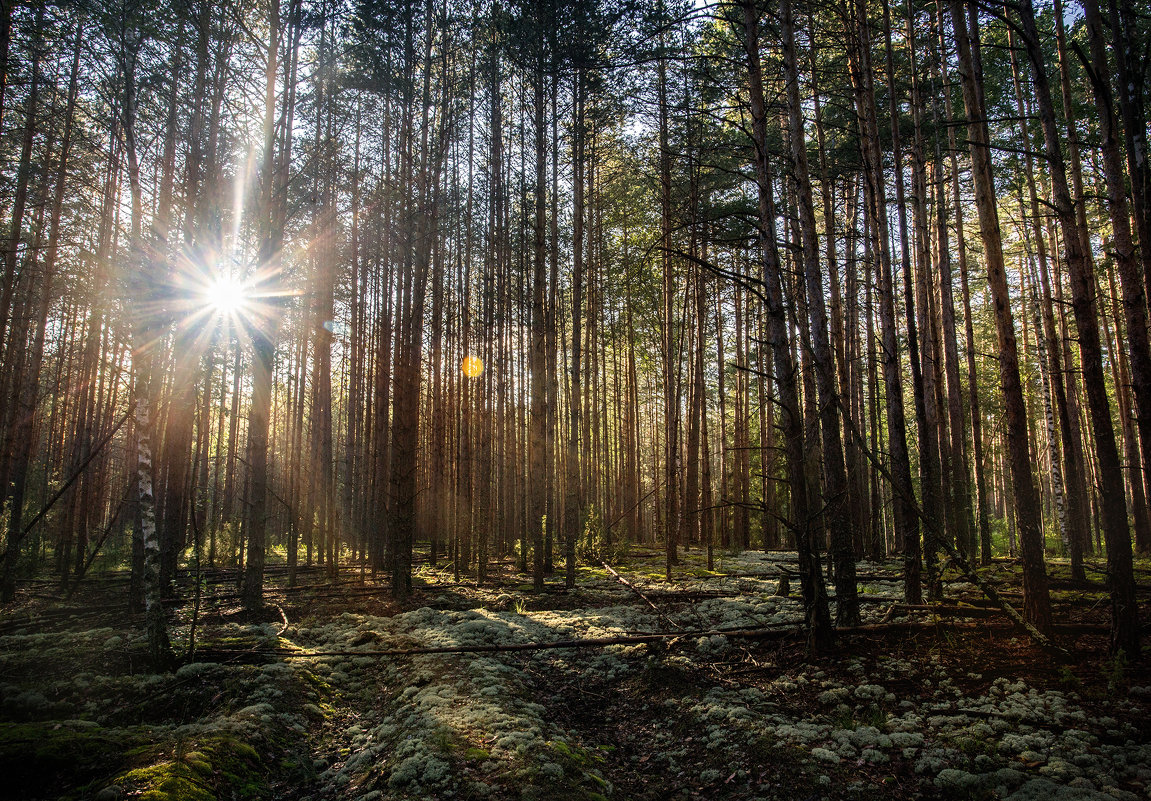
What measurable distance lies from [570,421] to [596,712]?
7838mm

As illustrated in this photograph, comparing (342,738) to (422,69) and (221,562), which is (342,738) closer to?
(422,69)

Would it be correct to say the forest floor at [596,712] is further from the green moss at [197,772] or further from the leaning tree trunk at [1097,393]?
the leaning tree trunk at [1097,393]

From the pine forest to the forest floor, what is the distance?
4 cm

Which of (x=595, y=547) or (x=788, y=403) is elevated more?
(x=788, y=403)

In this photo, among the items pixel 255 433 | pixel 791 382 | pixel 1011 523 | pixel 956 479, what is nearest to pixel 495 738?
pixel 791 382

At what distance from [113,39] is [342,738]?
12.9 m

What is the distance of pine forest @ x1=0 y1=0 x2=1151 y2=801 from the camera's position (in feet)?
13.2

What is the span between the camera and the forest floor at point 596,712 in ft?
11.1

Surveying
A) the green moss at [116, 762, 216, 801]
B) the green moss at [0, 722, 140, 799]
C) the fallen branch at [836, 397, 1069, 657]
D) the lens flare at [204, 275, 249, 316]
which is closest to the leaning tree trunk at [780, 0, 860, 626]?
the fallen branch at [836, 397, 1069, 657]

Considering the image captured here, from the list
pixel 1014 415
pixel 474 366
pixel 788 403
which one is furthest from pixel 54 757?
pixel 474 366

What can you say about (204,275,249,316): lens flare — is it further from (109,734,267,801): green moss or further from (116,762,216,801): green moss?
(116,762,216,801): green moss

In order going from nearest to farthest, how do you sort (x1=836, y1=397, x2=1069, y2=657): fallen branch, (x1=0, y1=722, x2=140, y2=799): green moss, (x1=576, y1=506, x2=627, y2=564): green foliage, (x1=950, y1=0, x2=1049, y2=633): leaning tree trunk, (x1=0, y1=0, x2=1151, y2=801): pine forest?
(x1=0, y1=722, x2=140, y2=799): green moss < (x1=0, y1=0, x2=1151, y2=801): pine forest < (x1=836, y1=397, x2=1069, y2=657): fallen branch < (x1=950, y1=0, x2=1049, y2=633): leaning tree trunk < (x1=576, y1=506, x2=627, y2=564): green foliage

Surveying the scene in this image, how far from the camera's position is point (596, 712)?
5.27 m

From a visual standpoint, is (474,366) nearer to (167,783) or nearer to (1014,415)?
(1014,415)
